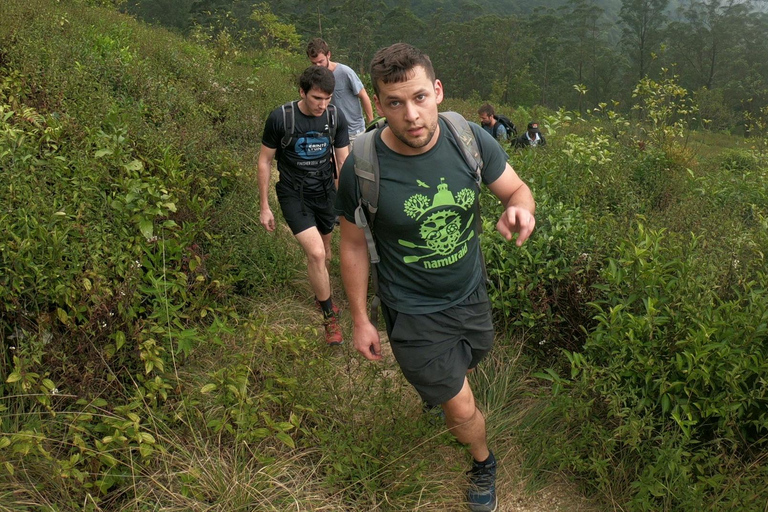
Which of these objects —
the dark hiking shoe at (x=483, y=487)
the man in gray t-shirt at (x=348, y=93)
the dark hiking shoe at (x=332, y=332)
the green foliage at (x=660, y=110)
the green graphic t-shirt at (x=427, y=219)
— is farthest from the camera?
the green foliage at (x=660, y=110)

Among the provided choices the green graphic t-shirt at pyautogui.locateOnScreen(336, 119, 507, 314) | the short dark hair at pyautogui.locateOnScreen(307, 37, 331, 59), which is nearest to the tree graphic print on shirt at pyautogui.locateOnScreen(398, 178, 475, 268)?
the green graphic t-shirt at pyautogui.locateOnScreen(336, 119, 507, 314)

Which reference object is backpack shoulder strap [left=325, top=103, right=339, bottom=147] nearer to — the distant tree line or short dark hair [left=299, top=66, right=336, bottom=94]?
short dark hair [left=299, top=66, right=336, bottom=94]

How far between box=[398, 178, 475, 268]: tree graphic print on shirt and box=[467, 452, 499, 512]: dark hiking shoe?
107 centimetres

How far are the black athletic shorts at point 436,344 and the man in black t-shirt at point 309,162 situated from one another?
150 cm

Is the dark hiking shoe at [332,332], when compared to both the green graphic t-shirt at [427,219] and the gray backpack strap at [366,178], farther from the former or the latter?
the gray backpack strap at [366,178]

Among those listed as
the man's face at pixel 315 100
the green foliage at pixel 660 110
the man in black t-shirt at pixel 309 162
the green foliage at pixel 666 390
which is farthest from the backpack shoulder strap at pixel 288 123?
the green foliage at pixel 660 110

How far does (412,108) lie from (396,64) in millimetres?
182

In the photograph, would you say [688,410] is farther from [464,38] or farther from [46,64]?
[464,38]

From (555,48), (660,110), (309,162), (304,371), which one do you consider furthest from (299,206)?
(555,48)

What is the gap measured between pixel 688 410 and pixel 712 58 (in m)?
68.1

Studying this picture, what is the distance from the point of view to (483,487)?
2.84 meters

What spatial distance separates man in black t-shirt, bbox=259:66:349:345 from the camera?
162 inches

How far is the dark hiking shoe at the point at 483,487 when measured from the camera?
2.81 m

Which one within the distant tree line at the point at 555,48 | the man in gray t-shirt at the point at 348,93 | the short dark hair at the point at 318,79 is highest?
the short dark hair at the point at 318,79
